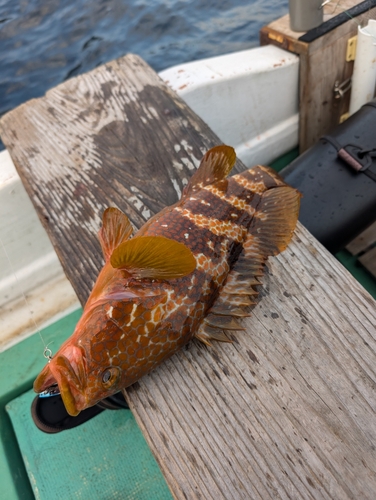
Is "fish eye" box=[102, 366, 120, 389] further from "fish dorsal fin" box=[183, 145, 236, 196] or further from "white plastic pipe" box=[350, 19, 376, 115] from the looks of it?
"white plastic pipe" box=[350, 19, 376, 115]

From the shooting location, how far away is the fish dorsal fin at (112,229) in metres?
2.00

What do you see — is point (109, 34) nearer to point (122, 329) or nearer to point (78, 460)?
point (78, 460)

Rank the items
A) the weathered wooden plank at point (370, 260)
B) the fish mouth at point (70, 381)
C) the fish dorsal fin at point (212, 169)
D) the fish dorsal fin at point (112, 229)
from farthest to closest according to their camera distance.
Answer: the weathered wooden plank at point (370, 260)
the fish dorsal fin at point (212, 169)
the fish dorsal fin at point (112, 229)
the fish mouth at point (70, 381)

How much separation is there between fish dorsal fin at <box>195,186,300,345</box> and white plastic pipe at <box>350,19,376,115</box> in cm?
230

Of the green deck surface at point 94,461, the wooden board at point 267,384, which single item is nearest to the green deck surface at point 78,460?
the green deck surface at point 94,461

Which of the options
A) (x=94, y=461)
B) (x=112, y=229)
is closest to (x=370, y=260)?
(x=112, y=229)

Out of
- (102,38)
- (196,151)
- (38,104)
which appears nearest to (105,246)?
(196,151)

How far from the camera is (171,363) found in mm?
1988

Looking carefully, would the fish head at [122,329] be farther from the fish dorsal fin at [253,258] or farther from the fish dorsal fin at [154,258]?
the fish dorsal fin at [253,258]

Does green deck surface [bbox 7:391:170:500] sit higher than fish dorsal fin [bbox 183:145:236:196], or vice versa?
fish dorsal fin [bbox 183:145:236:196]

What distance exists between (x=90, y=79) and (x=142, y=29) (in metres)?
6.14

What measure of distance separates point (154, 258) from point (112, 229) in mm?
441

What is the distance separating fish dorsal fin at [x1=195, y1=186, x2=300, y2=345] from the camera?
186 cm

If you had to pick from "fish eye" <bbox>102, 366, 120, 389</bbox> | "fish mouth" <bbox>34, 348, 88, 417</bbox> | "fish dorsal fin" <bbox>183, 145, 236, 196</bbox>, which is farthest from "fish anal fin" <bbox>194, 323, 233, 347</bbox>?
"fish dorsal fin" <bbox>183, 145, 236, 196</bbox>
